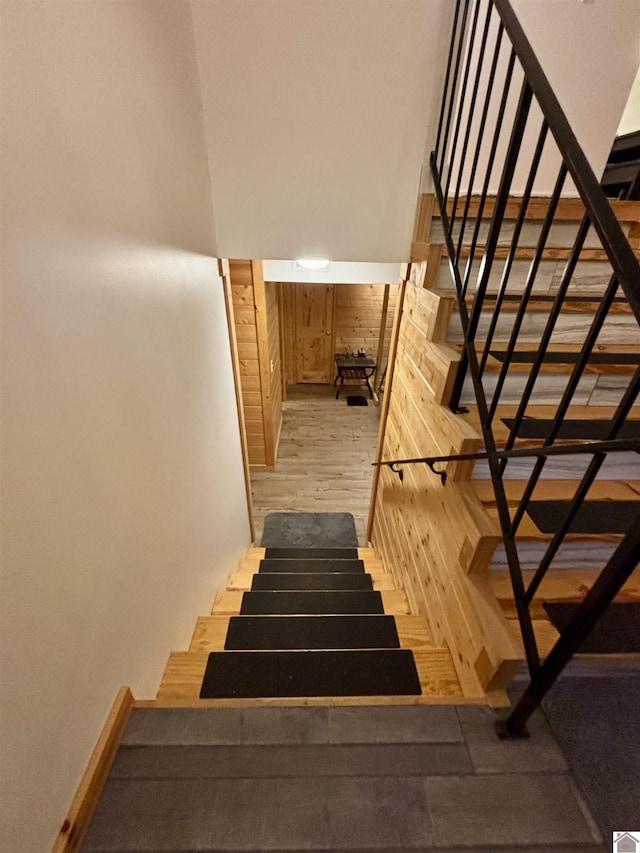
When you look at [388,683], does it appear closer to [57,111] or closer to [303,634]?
[303,634]

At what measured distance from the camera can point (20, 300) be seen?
0.64 m

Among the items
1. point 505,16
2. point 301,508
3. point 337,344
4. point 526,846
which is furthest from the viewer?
point 337,344

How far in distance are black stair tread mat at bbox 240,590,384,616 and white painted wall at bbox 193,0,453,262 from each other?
6.62ft

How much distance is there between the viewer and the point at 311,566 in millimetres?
2984

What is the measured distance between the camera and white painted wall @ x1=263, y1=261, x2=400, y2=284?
3587 millimetres

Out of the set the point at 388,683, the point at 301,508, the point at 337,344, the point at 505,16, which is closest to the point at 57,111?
the point at 505,16

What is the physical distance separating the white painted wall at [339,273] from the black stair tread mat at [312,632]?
2.97 meters

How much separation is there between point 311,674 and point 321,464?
3.61m

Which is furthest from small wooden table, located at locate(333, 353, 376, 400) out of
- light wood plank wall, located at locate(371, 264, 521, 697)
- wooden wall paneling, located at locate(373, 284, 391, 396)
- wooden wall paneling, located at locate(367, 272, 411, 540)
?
light wood plank wall, located at locate(371, 264, 521, 697)

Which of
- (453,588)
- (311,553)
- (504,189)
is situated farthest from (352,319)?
(453,588)

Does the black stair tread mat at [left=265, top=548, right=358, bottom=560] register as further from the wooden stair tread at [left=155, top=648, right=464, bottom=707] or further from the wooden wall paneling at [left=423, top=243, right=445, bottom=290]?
the wooden wall paneling at [left=423, top=243, right=445, bottom=290]

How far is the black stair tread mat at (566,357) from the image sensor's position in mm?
1428

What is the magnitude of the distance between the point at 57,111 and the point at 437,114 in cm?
179

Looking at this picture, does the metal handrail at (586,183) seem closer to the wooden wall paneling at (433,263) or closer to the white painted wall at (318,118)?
the wooden wall paneling at (433,263)
